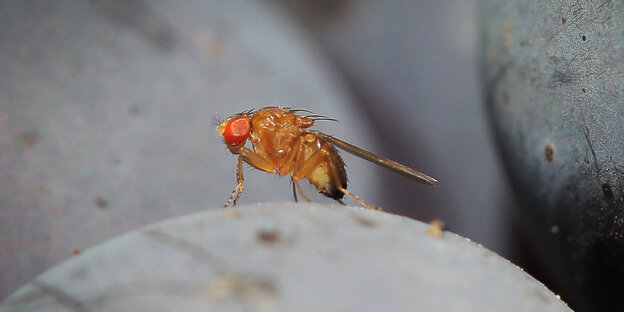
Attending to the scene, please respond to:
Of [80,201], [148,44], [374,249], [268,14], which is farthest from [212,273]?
[268,14]

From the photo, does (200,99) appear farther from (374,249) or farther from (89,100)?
(374,249)

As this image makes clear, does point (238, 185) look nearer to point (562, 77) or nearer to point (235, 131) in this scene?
point (235, 131)

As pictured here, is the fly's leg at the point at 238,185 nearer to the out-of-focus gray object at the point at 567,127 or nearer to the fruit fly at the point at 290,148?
the fruit fly at the point at 290,148

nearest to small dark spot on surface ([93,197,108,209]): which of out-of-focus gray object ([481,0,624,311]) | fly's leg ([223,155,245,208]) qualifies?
fly's leg ([223,155,245,208])

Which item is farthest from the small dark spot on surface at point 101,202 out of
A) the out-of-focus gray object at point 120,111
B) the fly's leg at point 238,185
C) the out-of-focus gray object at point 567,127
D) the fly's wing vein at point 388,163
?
the out-of-focus gray object at point 567,127

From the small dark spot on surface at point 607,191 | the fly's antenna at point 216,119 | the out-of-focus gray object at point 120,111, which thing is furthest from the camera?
the fly's antenna at point 216,119

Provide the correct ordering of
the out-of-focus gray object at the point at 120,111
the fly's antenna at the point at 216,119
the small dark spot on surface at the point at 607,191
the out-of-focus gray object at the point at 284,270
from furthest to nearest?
the fly's antenna at the point at 216,119, the out-of-focus gray object at the point at 120,111, the small dark spot on surface at the point at 607,191, the out-of-focus gray object at the point at 284,270

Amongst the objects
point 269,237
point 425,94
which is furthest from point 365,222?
point 425,94
